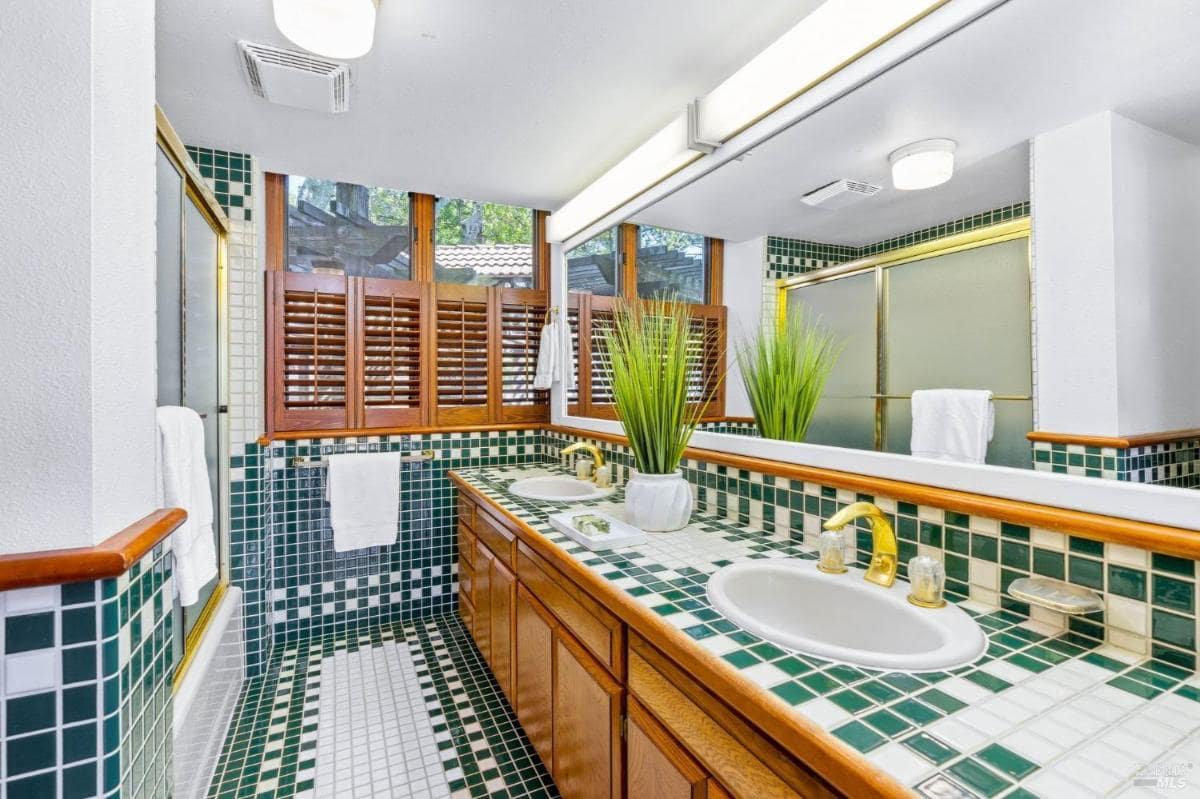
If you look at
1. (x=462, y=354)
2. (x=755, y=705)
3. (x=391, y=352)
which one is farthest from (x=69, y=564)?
(x=462, y=354)

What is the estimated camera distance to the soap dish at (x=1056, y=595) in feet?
2.70

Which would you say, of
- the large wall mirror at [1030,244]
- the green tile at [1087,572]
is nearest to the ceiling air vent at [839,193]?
the large wall mirror at [1030,244]

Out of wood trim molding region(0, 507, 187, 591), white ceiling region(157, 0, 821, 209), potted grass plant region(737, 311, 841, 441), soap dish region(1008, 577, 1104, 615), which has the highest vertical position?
white ceiling region(157, 0, 821, 209)

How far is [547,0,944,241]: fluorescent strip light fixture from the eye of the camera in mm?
1142

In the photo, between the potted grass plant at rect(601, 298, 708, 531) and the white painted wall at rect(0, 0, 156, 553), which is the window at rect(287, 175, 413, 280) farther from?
the white painted wall at rect(0, 0, 156, 553)

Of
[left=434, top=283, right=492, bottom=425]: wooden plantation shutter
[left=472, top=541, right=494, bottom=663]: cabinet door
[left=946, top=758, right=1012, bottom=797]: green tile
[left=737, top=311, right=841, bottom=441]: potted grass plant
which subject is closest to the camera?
[left=946, top=758, right=1012, bottom=797]: green tile

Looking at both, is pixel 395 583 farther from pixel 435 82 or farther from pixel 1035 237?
pixel 1035 237

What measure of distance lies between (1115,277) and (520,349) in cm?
240

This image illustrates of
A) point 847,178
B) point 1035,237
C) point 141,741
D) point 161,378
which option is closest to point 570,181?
point 847,178

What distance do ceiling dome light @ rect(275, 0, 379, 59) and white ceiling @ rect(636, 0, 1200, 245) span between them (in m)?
1.07

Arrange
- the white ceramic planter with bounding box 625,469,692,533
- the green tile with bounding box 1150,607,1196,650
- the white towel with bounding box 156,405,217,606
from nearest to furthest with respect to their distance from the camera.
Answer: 1. the green tile with bounding box 1150,607,1196,650
2. the white towel with bounding box 156,405,217,606
3. the white ceramic planter with bounding box 625,469,692,533

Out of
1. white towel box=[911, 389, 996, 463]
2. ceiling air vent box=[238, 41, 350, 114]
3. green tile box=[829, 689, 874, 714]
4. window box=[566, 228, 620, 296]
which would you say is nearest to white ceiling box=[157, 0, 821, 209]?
ceiling air vent box=[238, 41, 350, 114]

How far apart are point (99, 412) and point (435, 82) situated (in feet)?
4.66

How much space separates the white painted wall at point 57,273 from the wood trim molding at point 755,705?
2.66 ft
